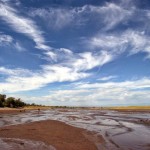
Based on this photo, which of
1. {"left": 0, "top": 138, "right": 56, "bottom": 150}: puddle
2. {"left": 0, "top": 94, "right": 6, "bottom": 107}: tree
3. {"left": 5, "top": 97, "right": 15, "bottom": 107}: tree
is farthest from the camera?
{"left": 5, "top": 97, "right": 15, "bottom": 107}: tree

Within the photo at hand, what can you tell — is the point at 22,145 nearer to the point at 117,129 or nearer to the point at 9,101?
the point at 117,129

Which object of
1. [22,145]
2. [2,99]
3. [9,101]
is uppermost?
[2,99]

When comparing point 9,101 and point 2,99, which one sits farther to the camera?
point 9,101

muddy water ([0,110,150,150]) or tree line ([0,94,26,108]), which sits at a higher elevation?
tree line ([0,94,26,108])

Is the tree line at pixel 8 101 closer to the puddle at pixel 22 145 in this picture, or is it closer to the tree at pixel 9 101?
the tree at pixel 9 101

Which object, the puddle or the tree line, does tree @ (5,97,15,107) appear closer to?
the tree line

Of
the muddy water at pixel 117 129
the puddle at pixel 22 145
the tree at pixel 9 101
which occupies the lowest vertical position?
the puddle at pixel 22 145

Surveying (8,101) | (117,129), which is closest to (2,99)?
(8,101)

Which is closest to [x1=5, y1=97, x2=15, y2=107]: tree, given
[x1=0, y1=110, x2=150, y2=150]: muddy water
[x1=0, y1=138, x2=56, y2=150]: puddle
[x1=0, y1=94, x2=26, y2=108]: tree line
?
[x1=0, y1=94, x2=26, y2=108]: tree line

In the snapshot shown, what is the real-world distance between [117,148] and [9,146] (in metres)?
6.54

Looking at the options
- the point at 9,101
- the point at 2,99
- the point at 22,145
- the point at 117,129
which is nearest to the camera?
the point at 22,145

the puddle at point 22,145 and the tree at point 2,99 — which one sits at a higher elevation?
the tree at point 2,99

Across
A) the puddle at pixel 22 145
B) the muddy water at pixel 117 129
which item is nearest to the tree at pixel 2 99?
the muddy water at pixel 117 129

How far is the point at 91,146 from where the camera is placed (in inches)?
635
